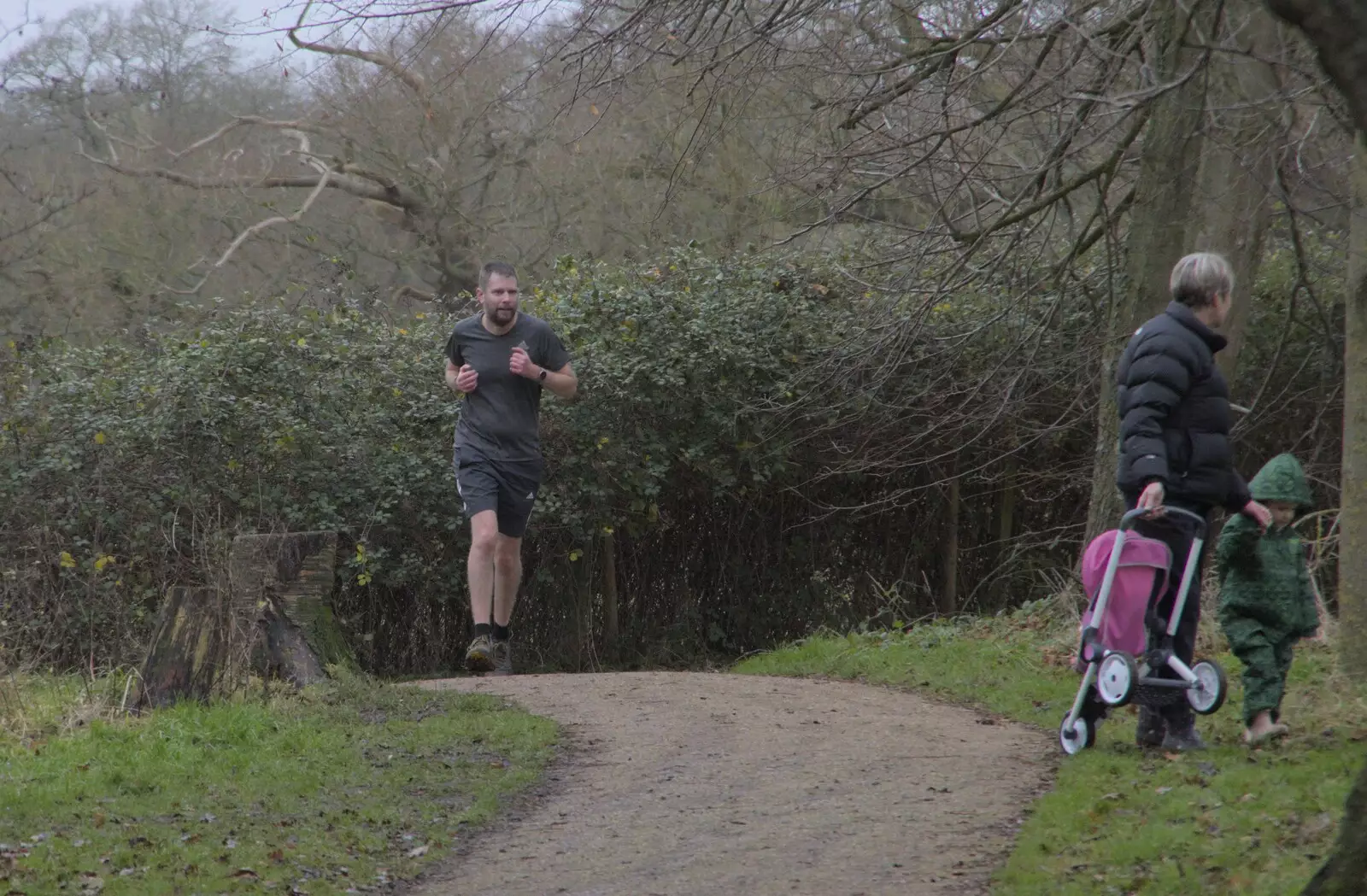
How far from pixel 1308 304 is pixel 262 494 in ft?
27.1

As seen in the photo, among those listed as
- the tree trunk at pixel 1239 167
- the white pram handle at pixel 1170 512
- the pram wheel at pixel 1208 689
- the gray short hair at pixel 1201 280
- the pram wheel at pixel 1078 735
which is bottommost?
the pram wheel at pixel 1078 735

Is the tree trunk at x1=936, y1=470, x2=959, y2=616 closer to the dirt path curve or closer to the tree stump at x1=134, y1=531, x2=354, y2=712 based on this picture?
the dirt path curve

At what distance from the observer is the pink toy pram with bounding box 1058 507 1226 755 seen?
5332 mm

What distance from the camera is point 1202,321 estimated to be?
552 cm

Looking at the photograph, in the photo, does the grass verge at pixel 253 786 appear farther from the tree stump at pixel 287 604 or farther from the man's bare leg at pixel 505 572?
the man's bare leg at pixel 505 572

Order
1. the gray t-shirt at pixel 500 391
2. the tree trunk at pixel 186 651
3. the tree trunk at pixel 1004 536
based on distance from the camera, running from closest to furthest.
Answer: the tree trunk at pixel 186 651
the gray t-shirt at pixel 500 391
the tree trunk at pixel 1004 536

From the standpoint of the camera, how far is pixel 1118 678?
5.27 meters

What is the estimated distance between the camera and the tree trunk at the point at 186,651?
747 centimetres

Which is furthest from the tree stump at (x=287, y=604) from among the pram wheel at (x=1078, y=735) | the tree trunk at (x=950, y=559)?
the tree trunk at (x=950, y=559)

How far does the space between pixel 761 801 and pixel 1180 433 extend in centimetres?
210

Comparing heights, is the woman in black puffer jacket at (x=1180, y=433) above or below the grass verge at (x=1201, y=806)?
above

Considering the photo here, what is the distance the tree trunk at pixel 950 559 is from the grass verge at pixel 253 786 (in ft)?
20.5

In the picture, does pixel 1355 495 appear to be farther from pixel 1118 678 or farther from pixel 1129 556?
pixel 1118 678

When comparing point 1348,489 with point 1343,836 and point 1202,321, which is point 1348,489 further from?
point 1343,836
